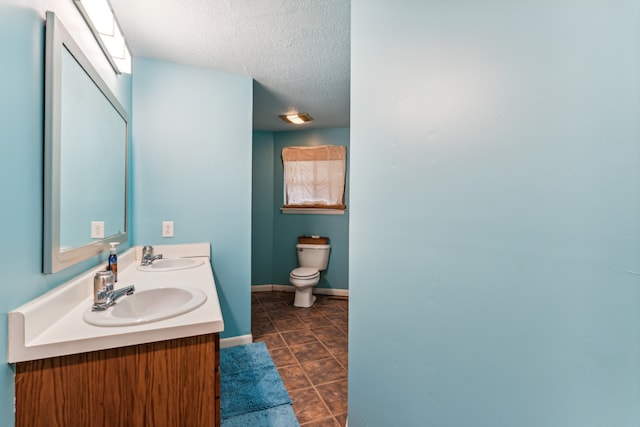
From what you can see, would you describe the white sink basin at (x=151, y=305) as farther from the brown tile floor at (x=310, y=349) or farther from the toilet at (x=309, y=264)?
the toilet at (x=309, y=264)

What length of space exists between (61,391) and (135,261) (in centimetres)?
146

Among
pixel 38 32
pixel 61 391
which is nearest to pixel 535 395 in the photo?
pixel 61 391

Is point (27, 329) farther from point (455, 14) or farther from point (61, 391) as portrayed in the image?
point (455, 14)

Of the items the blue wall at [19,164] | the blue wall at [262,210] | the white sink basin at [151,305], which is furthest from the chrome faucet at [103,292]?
the blue wall at [262,210]

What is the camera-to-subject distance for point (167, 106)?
2.27 m

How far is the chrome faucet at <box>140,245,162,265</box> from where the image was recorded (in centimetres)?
201

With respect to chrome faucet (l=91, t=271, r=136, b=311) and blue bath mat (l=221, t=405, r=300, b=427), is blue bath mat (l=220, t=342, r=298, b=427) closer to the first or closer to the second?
blue bath mat (l=221, t=405, r=300, b=427)

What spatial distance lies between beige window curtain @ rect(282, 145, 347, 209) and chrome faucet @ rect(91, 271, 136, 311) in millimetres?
3009

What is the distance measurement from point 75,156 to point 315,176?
9.98ft

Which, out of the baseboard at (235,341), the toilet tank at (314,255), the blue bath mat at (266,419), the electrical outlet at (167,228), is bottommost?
the blue bath mat at (266,419)

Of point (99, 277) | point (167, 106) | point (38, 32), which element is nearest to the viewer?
point (38, 32)

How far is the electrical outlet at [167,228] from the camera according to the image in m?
2.27

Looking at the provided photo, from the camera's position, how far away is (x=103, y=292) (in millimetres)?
1119

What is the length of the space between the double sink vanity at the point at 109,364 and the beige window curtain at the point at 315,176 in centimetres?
303
